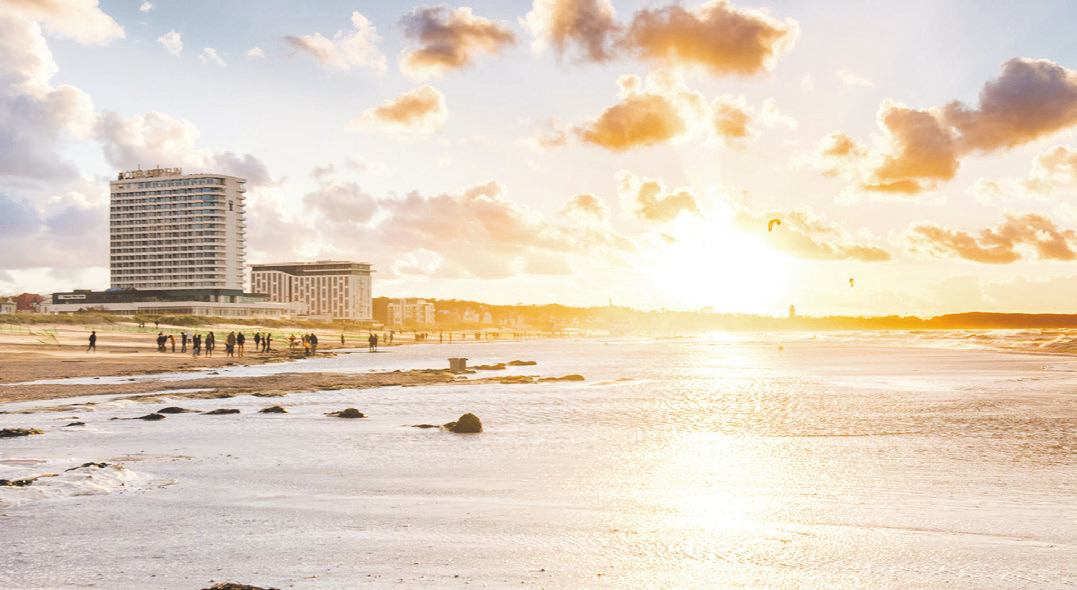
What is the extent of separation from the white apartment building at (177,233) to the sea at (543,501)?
18129cm

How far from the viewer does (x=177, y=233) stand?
18738 cm

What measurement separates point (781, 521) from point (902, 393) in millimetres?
23387

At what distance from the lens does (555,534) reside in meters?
8.13

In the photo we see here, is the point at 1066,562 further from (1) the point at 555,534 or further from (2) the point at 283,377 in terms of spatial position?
(2) the point at 283,377

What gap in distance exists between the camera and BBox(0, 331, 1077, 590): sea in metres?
6.78

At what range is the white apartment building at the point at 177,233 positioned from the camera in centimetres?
18588

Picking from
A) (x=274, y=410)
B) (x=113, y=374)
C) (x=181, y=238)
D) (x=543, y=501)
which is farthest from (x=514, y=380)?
(x=181, y=238)

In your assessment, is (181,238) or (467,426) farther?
(181,238)

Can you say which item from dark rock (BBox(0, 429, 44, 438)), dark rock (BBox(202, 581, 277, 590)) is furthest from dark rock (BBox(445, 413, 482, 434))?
dark rock (BBox(202, 581, 277, 590))

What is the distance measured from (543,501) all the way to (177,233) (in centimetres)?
20468

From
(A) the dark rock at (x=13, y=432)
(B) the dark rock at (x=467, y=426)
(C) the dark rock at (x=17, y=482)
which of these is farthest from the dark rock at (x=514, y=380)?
(C) the dark rock at (x=17, y=482)

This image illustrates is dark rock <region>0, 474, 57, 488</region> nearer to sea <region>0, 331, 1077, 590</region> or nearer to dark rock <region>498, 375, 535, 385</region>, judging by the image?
sea <region>0, 331, 1077, 590</region>

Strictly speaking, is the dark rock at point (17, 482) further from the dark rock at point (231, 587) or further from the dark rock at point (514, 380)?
the dark rock at point (514, 380)

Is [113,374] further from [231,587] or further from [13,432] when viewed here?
[231,587]
